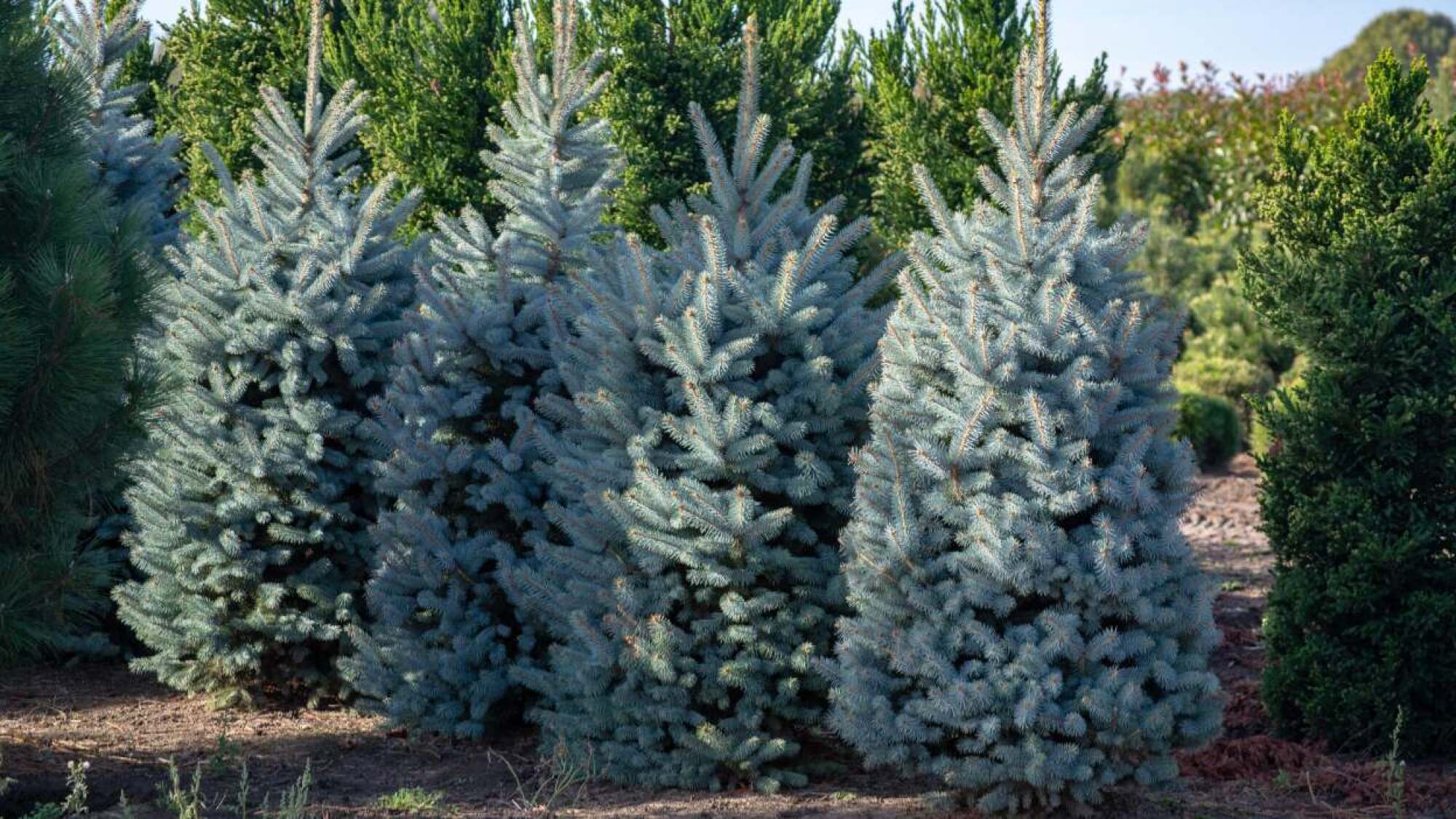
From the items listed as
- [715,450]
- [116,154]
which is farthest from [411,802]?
[116,154]

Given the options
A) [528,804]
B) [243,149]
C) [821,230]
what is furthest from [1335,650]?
[243,149]

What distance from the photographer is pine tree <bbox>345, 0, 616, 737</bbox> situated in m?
5.80

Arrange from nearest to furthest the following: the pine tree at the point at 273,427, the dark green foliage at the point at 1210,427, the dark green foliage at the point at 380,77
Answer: the pine tree at the point at 273,427 → the dark green foliage at the point at 380,77 → the dark green foliage at the point at 1210,427

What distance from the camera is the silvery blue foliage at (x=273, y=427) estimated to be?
251 inches

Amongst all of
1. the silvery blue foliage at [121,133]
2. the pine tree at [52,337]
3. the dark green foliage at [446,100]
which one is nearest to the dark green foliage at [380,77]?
the dark green foliage at [446,100]

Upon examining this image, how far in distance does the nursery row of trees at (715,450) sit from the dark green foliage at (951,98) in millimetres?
2714

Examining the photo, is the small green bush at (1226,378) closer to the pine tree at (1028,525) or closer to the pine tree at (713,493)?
the pine tree at (713,493)

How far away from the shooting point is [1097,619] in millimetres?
4383

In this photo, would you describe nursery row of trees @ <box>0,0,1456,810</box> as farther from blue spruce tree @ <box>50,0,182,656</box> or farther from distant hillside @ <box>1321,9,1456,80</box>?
distant hillside @ <box>1321,9,1456,80</box>

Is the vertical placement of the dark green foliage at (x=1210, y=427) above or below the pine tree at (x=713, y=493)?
above

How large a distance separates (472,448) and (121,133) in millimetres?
4182

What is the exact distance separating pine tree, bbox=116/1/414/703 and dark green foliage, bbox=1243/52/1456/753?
13.5 feet

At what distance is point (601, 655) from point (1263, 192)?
12.9 feet

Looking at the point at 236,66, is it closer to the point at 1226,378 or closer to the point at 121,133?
the point at 121,133
